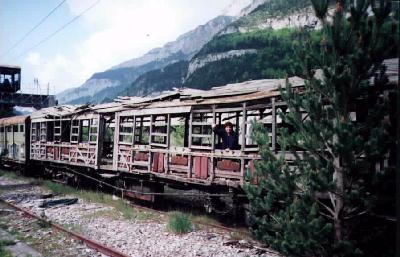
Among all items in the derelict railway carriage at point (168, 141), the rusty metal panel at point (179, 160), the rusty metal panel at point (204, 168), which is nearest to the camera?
the derelict railway carriage at point (168, 141)

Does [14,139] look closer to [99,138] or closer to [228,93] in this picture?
[99,138]

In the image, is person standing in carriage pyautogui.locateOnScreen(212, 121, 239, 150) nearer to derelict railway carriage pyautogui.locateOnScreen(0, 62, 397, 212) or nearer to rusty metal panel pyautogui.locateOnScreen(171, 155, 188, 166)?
derelict railway carriage pyautogui.locateOnScreen(0, 62, 397, 212)

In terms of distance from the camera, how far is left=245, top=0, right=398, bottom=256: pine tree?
152 inches

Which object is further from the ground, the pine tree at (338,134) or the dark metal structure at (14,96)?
the dark metal structure at (14,96)

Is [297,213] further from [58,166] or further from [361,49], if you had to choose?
[58,166]

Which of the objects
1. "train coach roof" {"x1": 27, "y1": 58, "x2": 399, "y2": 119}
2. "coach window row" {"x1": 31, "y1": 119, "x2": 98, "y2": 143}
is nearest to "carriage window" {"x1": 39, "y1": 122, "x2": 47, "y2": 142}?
"coach window row" {"x1": 31, "y1": 119, "x2": 98, "y2": 143}

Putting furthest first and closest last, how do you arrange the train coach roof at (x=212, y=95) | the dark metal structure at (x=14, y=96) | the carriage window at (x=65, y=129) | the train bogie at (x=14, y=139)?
the dark metal structure at (x=14, y=96) → the train bogie at (x=14, y=139) → the carriage window at (x=65, y=129) → the train coach roof at (x=212, y=95)

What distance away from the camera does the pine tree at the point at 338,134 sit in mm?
3850

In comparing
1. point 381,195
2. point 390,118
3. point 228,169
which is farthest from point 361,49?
point 228,169

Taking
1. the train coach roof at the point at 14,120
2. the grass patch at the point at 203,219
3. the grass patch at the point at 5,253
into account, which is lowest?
the grass patch at the point at 5,253

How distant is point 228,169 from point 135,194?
480 centimetres

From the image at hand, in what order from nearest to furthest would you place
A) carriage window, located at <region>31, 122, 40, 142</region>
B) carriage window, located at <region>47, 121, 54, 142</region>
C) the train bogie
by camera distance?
1. carriage window, located at <region>47, 121, 54, 142</region>
2. carriage window, located at <region>31, 122, 40, 142</region>
3. the train bogie

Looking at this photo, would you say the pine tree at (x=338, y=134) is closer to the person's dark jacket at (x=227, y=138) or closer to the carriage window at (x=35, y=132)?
the person's dark jacket at (x=227, y=138)

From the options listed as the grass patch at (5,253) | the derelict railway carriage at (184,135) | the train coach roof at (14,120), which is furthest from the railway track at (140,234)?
the train coach roof at (14,120)
